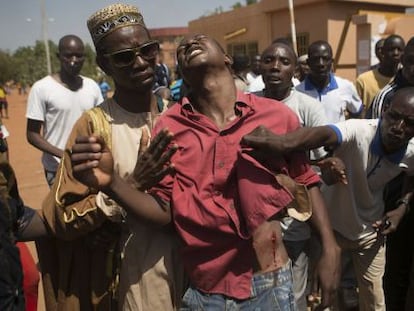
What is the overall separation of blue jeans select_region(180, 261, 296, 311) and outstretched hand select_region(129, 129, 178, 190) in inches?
18.1

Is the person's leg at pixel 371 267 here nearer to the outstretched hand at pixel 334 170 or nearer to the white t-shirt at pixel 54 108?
the outstretched hand at pixel 334 170

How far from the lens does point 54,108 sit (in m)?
4.17

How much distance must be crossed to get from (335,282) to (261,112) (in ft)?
2.29

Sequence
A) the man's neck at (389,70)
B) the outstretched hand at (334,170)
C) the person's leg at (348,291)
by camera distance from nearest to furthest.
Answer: the outstretched hand at (334,170) → the person's leg at (348,291) → the man's neck at (389,70)

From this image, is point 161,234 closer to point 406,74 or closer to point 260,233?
point 260,233

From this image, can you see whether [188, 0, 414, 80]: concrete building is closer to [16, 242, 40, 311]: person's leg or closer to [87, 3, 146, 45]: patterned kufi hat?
[87, 3, 146, 45]: patterned kufi hat

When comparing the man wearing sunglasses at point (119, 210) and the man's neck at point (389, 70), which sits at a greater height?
the man wearing sunglasses at point (119, 210)

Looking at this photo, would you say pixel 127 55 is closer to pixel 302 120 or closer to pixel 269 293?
pixel 269 293

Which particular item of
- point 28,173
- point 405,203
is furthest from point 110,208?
point 28,173

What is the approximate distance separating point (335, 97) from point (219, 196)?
9.33ft

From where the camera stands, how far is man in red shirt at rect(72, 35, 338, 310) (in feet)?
5.42

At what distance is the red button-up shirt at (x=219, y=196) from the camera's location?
5.40 feet

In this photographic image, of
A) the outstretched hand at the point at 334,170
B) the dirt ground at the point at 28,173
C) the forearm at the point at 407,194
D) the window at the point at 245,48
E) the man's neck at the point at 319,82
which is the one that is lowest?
the dirt ground at the point at 28,173

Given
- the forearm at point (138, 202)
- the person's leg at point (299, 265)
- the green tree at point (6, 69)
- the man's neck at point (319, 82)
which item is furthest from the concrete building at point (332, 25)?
the green tree at point (6, 69)
